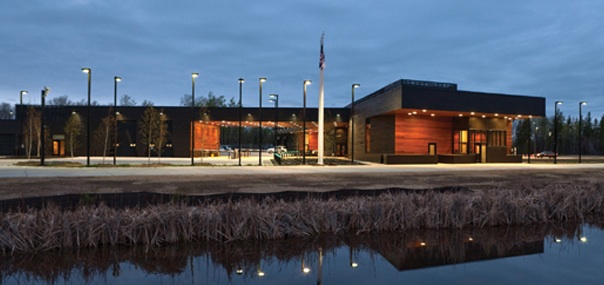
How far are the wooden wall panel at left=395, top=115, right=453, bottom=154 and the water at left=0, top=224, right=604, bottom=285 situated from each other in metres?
28.0

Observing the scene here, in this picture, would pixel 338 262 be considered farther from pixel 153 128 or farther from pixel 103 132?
pixel 103 132

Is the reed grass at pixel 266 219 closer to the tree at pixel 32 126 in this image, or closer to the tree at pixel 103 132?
the tree at pixel 103 132

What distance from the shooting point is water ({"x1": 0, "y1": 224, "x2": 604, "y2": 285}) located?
528 cm

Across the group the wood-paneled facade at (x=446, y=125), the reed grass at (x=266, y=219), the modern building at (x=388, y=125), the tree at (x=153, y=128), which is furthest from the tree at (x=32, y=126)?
the reed grass at (x=266, y=219)

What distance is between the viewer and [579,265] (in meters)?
5.97

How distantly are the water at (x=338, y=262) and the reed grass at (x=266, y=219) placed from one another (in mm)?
278

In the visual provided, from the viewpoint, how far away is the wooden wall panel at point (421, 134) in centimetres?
3527

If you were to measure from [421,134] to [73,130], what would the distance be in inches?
1506

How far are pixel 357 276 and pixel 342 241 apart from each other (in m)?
1.69

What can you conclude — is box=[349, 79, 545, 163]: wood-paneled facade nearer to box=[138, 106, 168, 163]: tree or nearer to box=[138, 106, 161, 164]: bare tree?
box=[138, 106, 168, 163]: tree

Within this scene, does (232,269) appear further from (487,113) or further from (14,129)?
(14,129)

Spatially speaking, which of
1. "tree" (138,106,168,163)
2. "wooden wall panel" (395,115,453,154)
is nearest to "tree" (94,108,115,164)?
"tree" (138,106,168,163)

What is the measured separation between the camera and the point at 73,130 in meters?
45.4

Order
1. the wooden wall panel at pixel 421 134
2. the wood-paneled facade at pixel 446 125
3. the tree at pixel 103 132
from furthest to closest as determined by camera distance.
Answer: the tree at pixel 103 132 → the wooden wall panel at pixel 421 134 → the wood-paneled facade at pixel 446 125
